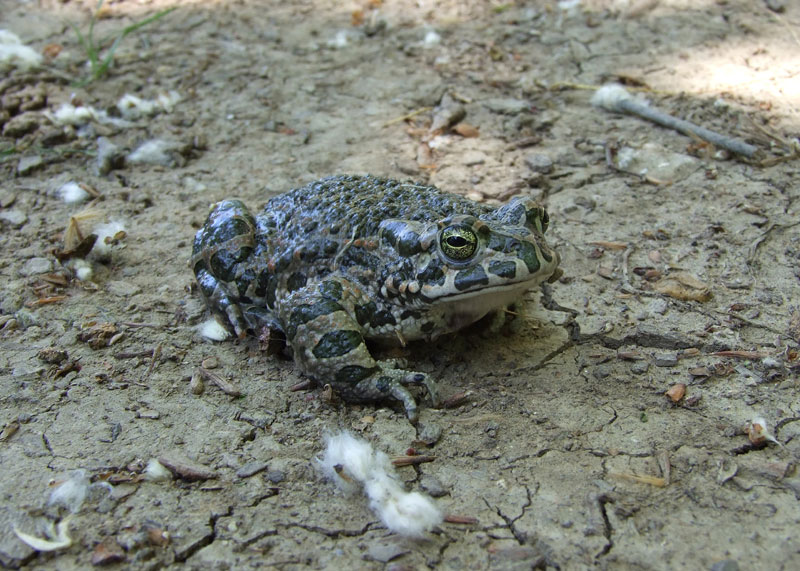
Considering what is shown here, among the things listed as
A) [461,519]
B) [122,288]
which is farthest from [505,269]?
[122,288]

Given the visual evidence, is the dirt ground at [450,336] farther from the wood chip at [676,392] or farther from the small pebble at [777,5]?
the small pebble at [777,5]

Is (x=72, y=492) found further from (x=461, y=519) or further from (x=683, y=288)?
(x=683, y=288)

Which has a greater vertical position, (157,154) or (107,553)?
(107,553)

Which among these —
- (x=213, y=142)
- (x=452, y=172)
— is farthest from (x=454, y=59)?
(x=213, y=142)

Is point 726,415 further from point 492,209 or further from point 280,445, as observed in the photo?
point 280,445

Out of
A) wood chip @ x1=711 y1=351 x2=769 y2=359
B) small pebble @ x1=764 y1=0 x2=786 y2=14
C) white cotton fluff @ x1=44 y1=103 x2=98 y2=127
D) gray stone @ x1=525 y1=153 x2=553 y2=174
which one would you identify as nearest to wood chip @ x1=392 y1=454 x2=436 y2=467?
wood chip @ x1=711 y1=351 x2=769 y2=359

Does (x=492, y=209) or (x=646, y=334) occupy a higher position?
(x=492, y=209)
